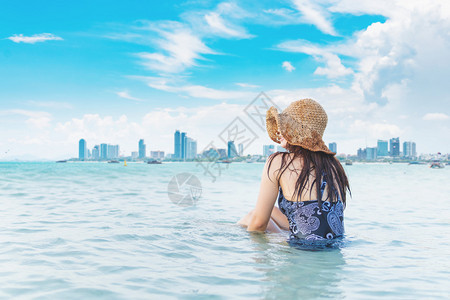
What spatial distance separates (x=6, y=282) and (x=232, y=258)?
175cm

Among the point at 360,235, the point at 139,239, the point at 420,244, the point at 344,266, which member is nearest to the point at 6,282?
the point at 139,239

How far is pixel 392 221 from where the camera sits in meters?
6.14

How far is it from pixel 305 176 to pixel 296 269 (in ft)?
2.51

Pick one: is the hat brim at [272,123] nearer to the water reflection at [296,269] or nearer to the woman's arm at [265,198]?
the woman's arm at [265,198]

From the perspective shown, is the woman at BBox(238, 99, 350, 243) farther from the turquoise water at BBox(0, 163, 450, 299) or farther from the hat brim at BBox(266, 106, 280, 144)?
the turquoise water at BBox(0, 163, 450, 299)

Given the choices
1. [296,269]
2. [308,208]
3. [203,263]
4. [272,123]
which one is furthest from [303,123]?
[203,263]

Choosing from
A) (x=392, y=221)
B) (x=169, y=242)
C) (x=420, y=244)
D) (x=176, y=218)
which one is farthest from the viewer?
(x=392, y=221)

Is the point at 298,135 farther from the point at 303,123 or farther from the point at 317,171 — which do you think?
the point at 317,171

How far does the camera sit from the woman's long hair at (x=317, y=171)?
311 centimetres

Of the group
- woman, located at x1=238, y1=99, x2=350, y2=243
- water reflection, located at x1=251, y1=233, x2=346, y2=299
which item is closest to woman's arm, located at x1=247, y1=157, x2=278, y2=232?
woman, located at x1=238, y1=99, x2=350, y2=243

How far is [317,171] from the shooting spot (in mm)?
3113

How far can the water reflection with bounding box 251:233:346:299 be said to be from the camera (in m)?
2.40

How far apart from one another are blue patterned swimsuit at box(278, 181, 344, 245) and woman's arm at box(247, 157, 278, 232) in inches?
3.6

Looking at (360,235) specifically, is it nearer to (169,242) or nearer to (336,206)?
(336,206)
